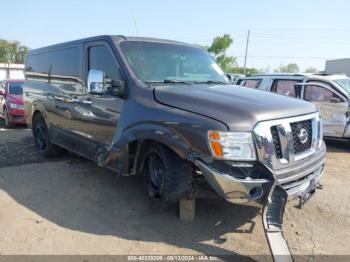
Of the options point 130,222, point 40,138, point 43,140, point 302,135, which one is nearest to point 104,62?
point 130,222

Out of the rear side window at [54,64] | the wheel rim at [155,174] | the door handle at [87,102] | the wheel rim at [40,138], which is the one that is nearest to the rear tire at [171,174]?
the wheel rim at [155,174]

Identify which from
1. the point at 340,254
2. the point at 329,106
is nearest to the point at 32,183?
the point at 340,254

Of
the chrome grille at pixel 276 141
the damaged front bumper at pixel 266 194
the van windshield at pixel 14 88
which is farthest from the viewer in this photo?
the van windshield at pixel 14 88

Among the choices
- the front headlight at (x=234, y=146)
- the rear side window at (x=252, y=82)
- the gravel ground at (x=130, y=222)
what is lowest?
the gravel ground at (x=130, y=222)

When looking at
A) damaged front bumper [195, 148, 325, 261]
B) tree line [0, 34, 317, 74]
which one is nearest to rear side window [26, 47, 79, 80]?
damaged front bumper [195, 148, 325, 261]

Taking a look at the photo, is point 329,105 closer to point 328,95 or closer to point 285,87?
point 328,95

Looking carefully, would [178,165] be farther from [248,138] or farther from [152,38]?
[152,38]

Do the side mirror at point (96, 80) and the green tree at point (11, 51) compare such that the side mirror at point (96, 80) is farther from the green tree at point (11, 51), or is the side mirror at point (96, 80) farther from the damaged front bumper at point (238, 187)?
the green tree at point (11, 51)

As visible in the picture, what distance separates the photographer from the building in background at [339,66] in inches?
1639

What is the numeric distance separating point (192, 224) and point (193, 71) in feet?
6.78

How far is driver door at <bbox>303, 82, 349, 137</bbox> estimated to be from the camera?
27.2 feet

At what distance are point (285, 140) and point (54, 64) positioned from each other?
4533 mm

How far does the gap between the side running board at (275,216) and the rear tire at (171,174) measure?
2.63 ft

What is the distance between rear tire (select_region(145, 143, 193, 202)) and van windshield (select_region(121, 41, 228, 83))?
989 millimetres
